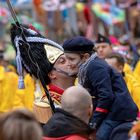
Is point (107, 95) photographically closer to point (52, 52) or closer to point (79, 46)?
point (79, 46)

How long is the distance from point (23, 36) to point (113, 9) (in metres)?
13.5

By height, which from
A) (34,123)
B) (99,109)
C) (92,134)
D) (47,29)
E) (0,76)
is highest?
(34,123)

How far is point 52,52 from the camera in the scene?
788 cm

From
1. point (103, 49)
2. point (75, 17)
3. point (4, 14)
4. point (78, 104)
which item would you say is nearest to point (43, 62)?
point (78, 104)

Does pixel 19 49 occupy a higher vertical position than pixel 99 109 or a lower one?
higher

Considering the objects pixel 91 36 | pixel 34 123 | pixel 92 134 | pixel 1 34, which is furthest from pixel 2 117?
pixel 1 34

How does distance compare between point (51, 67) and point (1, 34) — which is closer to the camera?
point (51, 67)

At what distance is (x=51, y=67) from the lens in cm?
783

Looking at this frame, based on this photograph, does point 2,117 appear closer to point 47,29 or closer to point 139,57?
point 139,57

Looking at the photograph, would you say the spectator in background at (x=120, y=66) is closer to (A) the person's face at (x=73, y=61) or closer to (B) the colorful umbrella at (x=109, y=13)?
(A) the person's face at (x=73, y=61)

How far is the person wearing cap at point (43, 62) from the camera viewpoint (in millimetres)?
7674

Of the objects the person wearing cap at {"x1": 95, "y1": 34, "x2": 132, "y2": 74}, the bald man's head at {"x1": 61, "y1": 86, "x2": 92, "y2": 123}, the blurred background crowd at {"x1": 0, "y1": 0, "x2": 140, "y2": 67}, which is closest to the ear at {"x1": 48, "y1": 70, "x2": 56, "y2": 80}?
the bald man's head at {"x1": 61, "y1": 86, "x2": 92, "y2": 123}

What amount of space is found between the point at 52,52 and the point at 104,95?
76cm

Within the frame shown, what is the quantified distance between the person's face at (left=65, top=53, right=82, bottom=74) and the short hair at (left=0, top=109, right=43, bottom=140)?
2671 mm
